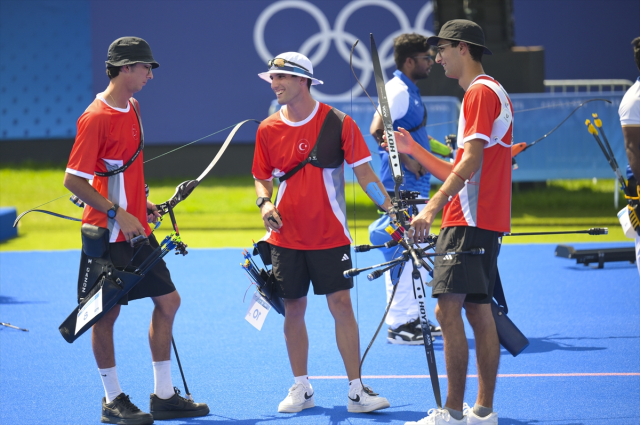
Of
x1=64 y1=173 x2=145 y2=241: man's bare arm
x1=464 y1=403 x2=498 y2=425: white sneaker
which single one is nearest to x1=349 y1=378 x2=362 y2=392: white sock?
x1=464 y1=403 x2=498 y2=425: white sneaker

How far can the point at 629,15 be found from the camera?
1572cm

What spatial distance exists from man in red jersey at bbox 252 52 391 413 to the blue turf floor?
12.5 inches

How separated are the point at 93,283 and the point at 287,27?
12922 mm

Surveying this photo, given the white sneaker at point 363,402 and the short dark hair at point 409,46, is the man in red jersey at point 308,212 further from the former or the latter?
the short dark hair at point 409,46

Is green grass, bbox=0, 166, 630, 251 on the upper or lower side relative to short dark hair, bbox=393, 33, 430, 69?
lower

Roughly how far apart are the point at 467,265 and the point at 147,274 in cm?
180

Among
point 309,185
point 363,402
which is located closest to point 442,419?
point 363,402

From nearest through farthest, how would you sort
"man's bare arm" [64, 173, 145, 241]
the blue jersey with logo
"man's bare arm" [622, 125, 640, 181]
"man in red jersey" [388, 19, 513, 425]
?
"man in red jersey" [388, 19, 513, 425] < "man's bare arm" [64, 173, 145, 241] < "man's bare arm" [622, 125, 640, 181] < the blue jersey with logo

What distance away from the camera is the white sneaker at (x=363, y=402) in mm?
4328

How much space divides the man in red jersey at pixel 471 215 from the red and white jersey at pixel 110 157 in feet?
4.96

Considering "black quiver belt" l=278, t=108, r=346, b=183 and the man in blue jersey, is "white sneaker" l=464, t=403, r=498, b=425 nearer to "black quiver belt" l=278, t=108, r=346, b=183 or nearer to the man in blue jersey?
"black quiver belt" l=278, t=108, r=346, b=183

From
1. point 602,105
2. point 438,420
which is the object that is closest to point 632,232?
point 438,420

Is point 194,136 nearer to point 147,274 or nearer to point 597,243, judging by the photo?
point 597,243

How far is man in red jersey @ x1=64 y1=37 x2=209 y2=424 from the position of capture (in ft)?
13.4
